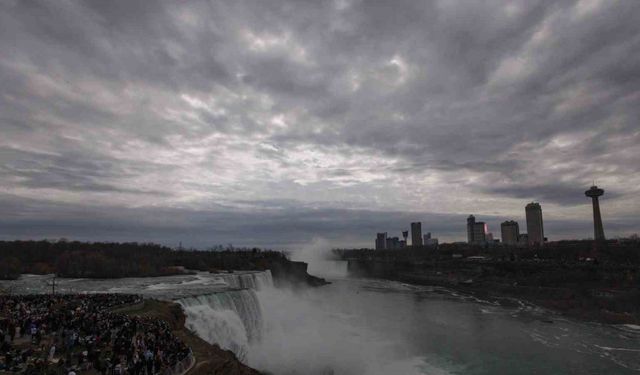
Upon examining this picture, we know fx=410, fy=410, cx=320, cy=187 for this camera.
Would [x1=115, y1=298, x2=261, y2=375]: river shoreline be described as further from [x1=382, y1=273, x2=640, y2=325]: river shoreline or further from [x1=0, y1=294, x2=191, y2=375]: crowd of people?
[x1=382, y1=273, x2=640, y2=325]: river shoreline

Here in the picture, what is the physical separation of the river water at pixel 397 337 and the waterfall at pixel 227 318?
0.09 m

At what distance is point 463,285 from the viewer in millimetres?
103188

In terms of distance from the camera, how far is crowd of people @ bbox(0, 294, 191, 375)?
15164 millimetres

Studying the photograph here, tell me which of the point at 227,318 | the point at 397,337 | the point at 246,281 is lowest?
the point at 397,337

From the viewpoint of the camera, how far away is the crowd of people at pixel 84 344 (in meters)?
15.2

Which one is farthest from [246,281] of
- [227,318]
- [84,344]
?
[84,344]

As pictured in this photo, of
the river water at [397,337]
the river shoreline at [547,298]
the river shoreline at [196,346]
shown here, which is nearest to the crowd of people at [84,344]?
the river shoreline at [196,346]

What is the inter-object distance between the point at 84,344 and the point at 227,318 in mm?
15608

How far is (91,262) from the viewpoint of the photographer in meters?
86.4

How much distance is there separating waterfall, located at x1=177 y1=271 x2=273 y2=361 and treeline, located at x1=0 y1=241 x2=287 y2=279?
4732 cm

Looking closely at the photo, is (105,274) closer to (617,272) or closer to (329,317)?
(329,317)

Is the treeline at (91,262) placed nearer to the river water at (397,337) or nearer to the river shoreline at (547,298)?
the river water at (397,337)

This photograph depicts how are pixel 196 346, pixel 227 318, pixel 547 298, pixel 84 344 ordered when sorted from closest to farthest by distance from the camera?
pixel 84 344 → pixel 196 346 → pixel 227 318 → pixel 547 298

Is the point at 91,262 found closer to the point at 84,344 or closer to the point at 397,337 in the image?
the point at 397,337
